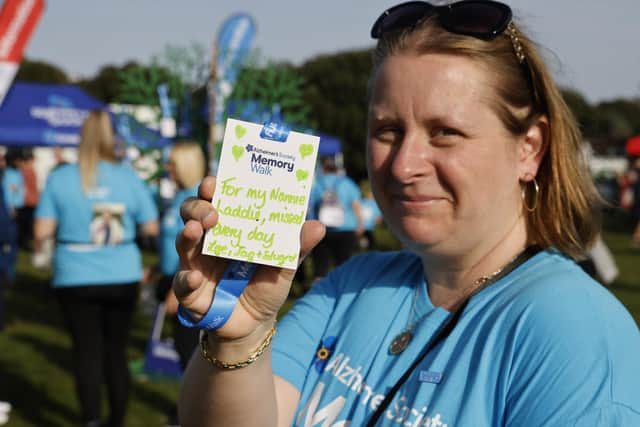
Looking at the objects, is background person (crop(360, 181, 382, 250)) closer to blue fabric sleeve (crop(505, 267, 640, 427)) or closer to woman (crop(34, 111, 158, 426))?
woman (crop(34, 111, 158, 426))

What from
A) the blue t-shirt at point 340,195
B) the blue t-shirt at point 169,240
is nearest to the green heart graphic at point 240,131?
the blue t-shirt at point 169,240

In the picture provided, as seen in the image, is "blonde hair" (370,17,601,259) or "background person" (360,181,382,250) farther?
"background person" (360,181,382,250)

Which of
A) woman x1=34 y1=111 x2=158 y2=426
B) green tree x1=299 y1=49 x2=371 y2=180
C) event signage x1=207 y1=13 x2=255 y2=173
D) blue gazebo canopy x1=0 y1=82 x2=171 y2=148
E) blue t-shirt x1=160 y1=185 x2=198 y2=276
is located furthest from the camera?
green tree x1=299 y1=49 x2=371 y2=180

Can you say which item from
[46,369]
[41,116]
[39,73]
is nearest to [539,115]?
[46,369]

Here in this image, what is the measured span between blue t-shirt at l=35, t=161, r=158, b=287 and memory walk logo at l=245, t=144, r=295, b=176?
3283mm

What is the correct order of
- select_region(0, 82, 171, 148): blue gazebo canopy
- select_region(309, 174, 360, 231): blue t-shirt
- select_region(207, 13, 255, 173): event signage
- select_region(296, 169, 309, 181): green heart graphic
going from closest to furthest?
1. select_region(296, 169, 309, 181): green heart graphic
2. select_region(207, 13, 255, 173): event signage
3. select_region(309, 174, 360, 231): blue t-shirt
4. select_region(0, 82, 171, 148): blue gazebo canopy

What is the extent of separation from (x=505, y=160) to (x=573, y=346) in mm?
407

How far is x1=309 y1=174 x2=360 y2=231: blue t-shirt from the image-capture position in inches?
369

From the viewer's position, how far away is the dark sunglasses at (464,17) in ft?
4.85

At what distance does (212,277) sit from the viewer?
1.33 metres

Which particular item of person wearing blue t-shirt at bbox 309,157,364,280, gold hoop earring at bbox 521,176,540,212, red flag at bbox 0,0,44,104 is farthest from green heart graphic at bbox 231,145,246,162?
person wearing blue t-shirt at bbox 309,157,364,280

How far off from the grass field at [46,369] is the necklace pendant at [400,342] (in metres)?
3.72

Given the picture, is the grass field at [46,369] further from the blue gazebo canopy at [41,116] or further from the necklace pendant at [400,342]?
the blue gazebo canopy at [41,116]

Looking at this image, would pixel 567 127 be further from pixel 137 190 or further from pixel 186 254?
pixel 137 190
